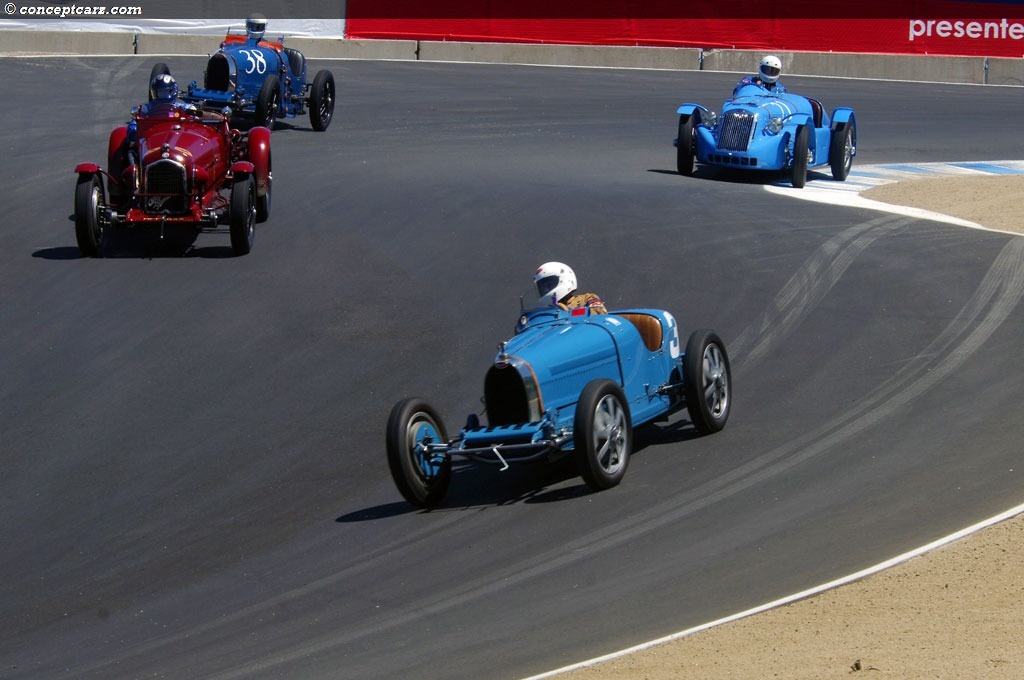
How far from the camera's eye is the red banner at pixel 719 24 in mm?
31422

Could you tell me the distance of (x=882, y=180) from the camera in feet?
69.0

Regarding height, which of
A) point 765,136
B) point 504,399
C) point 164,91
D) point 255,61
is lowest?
point 504,399

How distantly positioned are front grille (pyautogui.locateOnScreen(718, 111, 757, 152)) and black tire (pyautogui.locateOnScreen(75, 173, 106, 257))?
27.1ft

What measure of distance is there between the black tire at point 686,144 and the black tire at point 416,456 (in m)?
11.1

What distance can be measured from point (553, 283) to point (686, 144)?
10.1m

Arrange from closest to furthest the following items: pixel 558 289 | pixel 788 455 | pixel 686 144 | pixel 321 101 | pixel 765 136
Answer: pixel 788 455, pixel 558 289, pixel 765 136, pixel 686 144, pixel 321 101

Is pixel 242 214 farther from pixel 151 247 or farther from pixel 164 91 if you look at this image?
pixel 164 91

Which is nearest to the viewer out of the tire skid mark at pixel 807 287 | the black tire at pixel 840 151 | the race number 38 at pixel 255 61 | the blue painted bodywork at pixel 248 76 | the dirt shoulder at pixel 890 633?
the dirt shoulder at pixel 890 633

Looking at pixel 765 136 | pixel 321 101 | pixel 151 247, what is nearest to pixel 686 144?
pixel 765 136

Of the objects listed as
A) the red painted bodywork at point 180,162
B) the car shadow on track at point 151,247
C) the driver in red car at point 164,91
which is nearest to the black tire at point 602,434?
the car shadow on track at point 151,247

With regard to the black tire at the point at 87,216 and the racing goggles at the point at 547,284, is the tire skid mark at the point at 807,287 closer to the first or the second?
the racing goggles at the point at 547,284

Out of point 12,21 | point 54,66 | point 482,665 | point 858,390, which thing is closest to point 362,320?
point 858,390

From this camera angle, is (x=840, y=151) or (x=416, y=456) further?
(x=840, y=151)

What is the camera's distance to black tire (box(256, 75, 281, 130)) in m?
21.2
